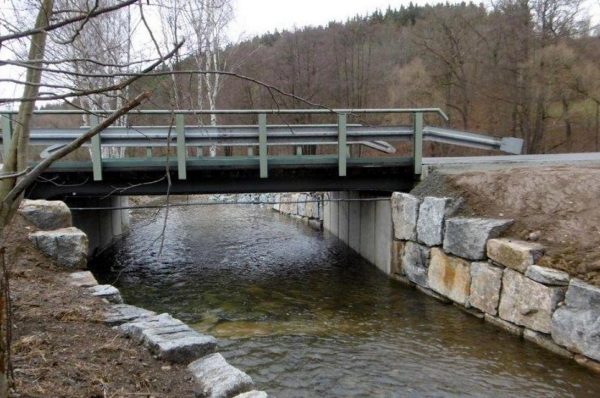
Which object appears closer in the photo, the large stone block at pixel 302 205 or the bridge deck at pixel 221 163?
the bridge deck at pixel 221 163

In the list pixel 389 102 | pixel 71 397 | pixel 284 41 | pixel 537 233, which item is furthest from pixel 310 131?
pixel 284 41

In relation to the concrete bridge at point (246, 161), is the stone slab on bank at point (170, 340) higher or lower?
lower

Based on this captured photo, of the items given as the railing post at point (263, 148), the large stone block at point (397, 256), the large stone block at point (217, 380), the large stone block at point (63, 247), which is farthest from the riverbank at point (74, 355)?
the large stone block at point (397, 256)

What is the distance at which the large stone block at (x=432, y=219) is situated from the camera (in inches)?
355

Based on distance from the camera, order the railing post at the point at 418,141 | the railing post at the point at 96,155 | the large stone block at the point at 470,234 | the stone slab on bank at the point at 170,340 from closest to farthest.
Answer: the stone slab on bank at the point at 170,340, the large stone block at the point at 470,234, the railing post at the point at 96,155, the railing post at the point at 418,141

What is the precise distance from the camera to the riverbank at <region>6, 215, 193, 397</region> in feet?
11.6

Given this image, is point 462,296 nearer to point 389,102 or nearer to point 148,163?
point 148,163

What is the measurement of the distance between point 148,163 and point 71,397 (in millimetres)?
6870

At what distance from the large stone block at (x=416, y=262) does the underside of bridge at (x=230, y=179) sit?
5.36ft

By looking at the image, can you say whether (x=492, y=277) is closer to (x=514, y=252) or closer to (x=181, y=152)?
(x=514, y=252)

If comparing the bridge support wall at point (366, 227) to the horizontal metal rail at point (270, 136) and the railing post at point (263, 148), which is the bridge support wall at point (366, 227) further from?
the railing post at point (263, 148)

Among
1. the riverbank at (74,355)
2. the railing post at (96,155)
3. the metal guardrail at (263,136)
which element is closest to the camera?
the riverbank at (74,355)

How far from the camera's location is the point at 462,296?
834 cm

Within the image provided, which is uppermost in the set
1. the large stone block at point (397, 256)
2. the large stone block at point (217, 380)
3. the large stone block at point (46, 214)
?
the large stone block at point (46, 214)
